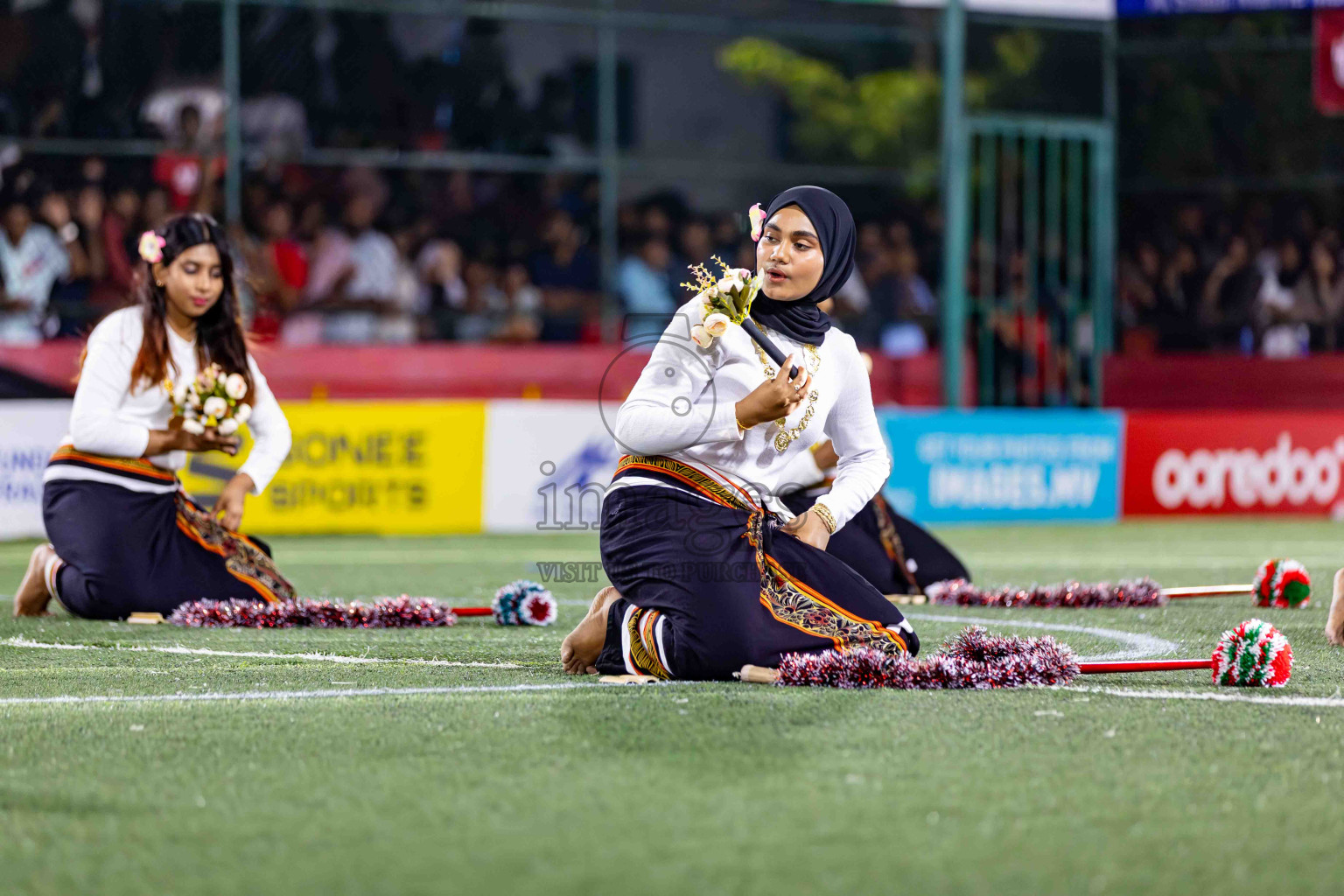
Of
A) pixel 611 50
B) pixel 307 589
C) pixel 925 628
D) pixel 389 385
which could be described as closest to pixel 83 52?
pixel 389 385

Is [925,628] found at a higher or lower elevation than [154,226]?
lower

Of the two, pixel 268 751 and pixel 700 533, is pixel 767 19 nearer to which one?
pixel 700 533

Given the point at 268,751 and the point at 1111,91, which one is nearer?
the point at 268,751

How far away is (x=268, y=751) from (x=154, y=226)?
12246 mm

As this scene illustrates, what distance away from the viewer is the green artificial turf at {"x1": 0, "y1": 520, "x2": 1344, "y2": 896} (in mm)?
2859

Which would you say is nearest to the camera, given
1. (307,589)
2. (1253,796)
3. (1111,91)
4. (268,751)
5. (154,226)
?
(1253,796)

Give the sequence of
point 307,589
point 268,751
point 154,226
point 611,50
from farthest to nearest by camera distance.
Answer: point 611,50 < point 154,226 < point 307,589 < point 268,751

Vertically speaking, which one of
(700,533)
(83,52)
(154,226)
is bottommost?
(700,533)

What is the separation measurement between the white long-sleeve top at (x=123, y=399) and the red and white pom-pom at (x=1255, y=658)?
3.78 metres

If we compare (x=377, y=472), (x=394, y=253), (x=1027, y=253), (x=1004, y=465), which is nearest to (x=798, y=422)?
(x=377, y=472)

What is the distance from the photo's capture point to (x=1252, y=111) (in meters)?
20.5

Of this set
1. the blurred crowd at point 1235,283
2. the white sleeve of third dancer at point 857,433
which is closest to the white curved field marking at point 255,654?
the white sleeve of third dancer at point 857,433

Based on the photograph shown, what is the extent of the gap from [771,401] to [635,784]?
5.31 ft

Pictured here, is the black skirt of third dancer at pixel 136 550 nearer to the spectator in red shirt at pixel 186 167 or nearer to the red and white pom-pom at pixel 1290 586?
the red and white pom-pom at pixel 1290 586
